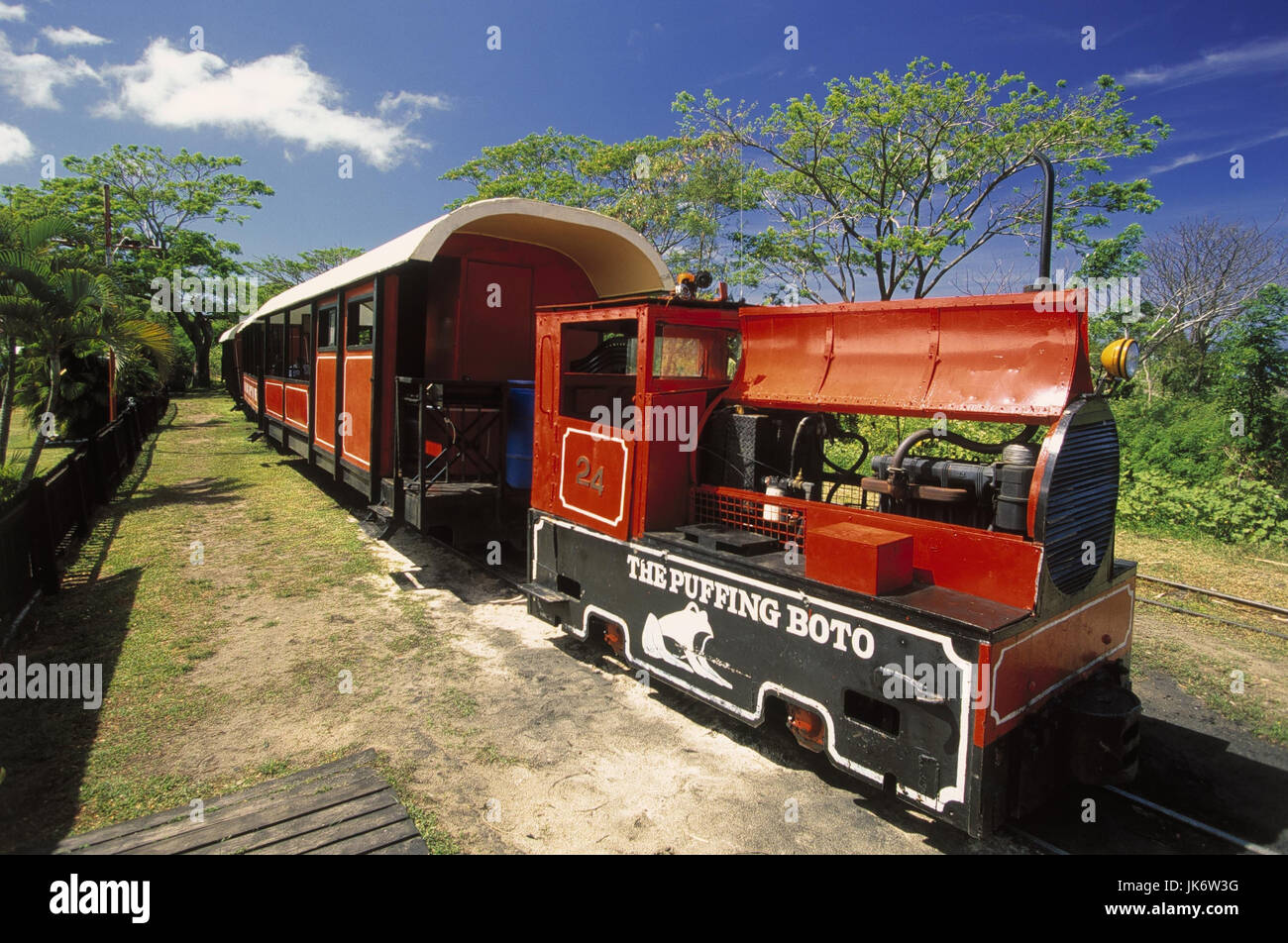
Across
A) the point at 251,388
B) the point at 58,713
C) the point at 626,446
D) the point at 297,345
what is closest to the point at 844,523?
the point at 626,446

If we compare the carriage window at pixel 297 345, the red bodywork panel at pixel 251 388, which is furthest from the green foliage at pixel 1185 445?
the red bodywork panel at pixel 251 388

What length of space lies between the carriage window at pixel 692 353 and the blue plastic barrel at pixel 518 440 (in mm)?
2344

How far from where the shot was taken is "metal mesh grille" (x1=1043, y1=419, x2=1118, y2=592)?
11.1ft

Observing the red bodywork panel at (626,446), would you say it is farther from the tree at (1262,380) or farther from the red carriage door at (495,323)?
the tree at (1262,380)

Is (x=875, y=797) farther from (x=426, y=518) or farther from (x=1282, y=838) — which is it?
(x=426, y=518)

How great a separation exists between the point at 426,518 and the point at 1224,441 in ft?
44.3

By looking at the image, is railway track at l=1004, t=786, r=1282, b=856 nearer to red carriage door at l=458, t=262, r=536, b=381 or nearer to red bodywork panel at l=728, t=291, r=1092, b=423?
red bodywork panel at l=728, t=291, r=1092, b=423

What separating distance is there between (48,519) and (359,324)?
370 centimetres

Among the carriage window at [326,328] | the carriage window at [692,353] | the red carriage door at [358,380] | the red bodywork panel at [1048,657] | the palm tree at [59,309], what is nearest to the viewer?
the red bodywork panel at [1048,657]

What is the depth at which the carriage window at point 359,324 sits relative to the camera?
8461 millimetres

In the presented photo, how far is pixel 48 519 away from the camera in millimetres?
6711

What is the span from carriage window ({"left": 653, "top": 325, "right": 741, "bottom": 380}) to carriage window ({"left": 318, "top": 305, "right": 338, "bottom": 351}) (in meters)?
5.93
